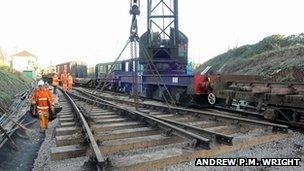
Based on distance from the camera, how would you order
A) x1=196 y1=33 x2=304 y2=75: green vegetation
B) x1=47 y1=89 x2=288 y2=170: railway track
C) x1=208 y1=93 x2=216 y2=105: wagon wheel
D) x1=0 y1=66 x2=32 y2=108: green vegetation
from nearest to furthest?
x1=47 y1=89 x2=288 y2=170: railway track → x1=208 y1=93 x2=216 y2=105: wagon wheel → x1=0 y1=66 x2=32 y2=108: green vegetation → x1=196 y1=33 x2=304 y2=75: green vegetation

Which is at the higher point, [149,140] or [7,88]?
[7,88]

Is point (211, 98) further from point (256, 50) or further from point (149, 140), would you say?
point (256, 50)

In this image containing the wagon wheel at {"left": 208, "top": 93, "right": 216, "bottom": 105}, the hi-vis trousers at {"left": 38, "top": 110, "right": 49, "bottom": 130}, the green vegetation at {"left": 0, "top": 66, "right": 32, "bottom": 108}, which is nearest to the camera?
the hi-vis trousers at {"left": 38, "top": 110, "right": 49, "bottom": 130}

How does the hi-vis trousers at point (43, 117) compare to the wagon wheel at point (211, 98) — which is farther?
the wagon wheel at point (211, 98)

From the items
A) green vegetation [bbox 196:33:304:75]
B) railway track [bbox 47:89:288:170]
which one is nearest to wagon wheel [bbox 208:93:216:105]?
railway track [bbox 47:89:288:170]

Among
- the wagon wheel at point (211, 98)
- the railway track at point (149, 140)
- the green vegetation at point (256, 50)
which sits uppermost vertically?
the green vegetation at point (256, 50)

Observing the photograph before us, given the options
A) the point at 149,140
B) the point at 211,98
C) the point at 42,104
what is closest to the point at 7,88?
the point at 42,104

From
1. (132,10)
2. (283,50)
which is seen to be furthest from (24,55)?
(132,10)

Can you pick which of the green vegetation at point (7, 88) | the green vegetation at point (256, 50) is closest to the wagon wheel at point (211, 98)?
the green vegetation at point (7, 88)

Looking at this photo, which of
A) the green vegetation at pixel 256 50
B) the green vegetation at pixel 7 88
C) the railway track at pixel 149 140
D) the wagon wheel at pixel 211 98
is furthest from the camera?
the green vegetation at pixel 256 50

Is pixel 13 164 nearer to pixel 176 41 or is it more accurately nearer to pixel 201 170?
pixel 201 170

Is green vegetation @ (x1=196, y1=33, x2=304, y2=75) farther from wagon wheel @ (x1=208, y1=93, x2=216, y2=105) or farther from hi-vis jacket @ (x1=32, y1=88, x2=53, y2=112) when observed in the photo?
hi-vis jacket @ (x1=32, y1=88, x2=53, y2=112)

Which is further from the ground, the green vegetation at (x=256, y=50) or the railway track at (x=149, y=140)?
the green vegetation at (x=256, y=50)

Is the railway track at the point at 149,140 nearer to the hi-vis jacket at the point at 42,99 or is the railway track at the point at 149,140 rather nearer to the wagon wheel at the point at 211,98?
the hi-vis jacket at the point at 42,99
